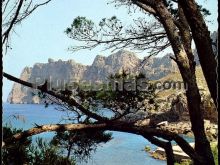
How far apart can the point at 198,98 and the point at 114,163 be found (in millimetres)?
24265

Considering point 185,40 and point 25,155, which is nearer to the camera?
point 185,40

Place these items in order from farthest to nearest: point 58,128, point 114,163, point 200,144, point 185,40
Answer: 1. point 114,163
2. point 185,40
3. point 200,144
4. point 58,128

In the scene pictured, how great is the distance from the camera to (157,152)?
27812mm

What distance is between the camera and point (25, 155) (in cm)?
816

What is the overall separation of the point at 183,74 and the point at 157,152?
2531 cm

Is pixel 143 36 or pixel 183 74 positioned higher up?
pixel 143 36

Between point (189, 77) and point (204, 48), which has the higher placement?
point (204, 48)

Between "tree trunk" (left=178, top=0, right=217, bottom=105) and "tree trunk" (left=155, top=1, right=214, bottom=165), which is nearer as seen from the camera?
"tree trunk" (left=178, top=0, right=217, bottom=105)

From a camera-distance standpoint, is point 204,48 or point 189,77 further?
point 189,77

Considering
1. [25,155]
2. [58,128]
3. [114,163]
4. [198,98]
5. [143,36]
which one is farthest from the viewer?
[114,163]

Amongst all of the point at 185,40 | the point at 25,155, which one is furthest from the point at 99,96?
the point at 185,40

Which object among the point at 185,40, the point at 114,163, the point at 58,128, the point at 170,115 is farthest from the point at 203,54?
the point at 170,115

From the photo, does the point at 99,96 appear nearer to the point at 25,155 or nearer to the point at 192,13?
the point at 25,155

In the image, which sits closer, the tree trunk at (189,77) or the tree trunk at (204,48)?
the tree trunk at (204,48)
